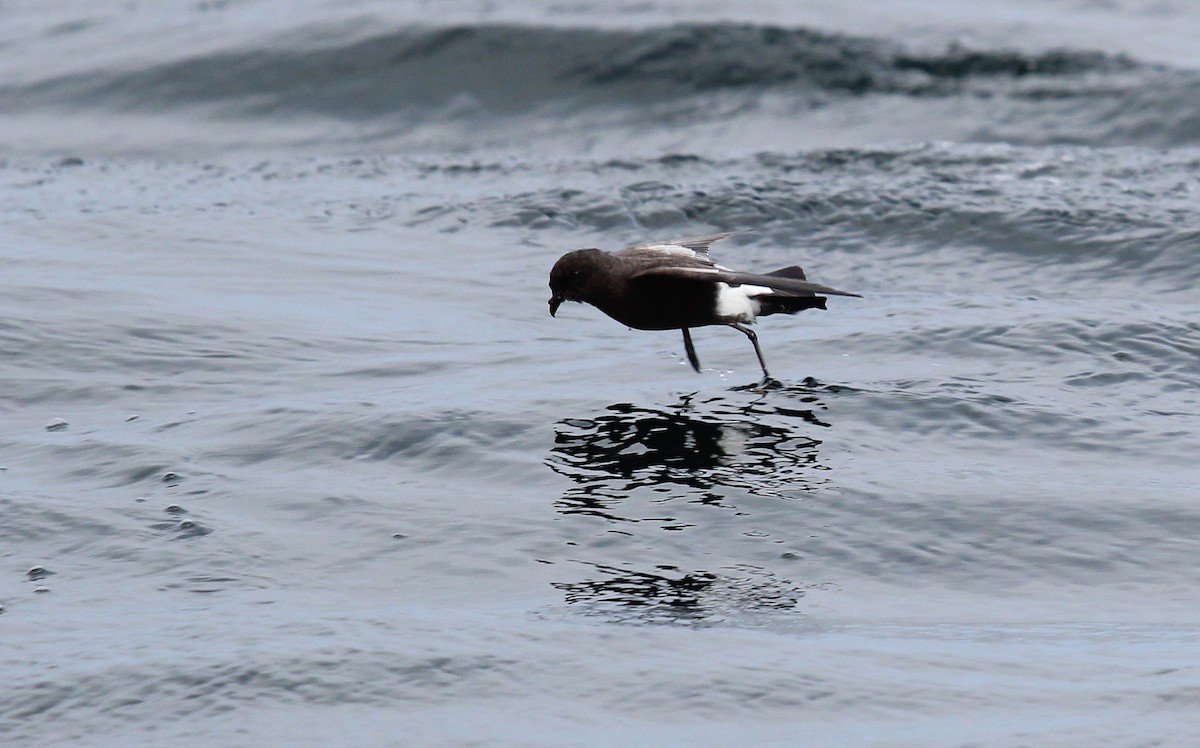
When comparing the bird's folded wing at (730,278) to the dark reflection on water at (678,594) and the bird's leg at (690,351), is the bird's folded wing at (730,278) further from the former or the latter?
the dark reflection on water at (678,594)

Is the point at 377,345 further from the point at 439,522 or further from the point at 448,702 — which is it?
the point at 448,702

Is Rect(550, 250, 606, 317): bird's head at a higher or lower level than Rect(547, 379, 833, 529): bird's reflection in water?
higher

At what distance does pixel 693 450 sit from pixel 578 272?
4.82 ft

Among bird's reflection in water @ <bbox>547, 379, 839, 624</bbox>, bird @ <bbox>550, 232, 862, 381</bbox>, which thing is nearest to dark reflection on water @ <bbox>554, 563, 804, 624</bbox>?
bird's reflection in water @ <bbox>547, 379, 839, 624</bbox>

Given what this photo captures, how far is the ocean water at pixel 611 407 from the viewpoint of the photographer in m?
5.59

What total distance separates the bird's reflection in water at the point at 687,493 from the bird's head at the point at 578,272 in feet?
2.28

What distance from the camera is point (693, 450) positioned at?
8102 millimetres

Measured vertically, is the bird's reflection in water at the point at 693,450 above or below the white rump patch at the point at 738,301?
below

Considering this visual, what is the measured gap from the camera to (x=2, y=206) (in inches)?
595

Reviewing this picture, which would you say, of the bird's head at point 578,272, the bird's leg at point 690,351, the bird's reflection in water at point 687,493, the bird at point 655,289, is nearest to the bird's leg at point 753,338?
the bird at point 655,289

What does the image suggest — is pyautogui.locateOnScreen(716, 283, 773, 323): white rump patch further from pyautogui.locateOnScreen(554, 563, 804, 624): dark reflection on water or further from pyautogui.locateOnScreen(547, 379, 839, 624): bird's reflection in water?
pyautogui.locateOnScreen(554, 563, 804, 624): dark reflection on water

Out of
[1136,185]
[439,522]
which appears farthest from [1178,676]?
[1136,185]

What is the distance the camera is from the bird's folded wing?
28.4ft

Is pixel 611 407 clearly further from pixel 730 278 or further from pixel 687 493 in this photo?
pixel 687 493
